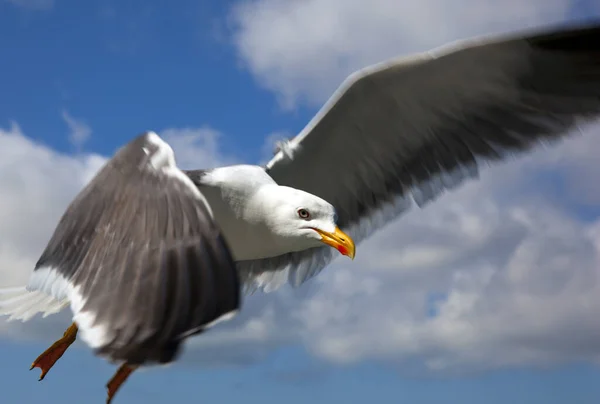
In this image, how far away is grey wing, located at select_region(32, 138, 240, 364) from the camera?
2.44m

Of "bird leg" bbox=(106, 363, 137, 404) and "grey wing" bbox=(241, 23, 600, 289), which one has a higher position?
"grey wing" bbox=(241, 23, 600, 289)

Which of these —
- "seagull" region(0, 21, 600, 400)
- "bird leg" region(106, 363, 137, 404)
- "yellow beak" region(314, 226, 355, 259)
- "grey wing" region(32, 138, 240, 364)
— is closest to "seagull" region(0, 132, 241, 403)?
"grey wing" region(32, 138, 240, 364)

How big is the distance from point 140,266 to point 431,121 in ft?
10.5

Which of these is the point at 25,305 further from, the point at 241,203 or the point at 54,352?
the point at 241,203

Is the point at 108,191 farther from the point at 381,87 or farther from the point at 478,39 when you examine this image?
the point at 478,39

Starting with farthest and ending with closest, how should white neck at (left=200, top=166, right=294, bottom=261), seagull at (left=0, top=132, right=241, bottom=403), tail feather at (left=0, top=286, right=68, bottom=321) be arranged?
tail feather at (left=0, top=286, right=68, bottom=321) → white neck at (left=200, top=166, right=294, bottom=261) → seagull at (left=0, top=132, right=241, bottom=403)

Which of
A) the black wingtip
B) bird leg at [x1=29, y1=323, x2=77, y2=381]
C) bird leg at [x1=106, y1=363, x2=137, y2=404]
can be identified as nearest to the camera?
bird leg at [x1=106, y1=363, x2=137, y2=404]

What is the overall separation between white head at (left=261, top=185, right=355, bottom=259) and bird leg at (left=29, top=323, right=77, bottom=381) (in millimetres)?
1814

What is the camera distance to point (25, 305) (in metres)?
5.83

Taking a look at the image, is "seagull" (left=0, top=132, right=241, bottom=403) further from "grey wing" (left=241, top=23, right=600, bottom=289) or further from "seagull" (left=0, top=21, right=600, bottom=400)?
"grey wing" (left=241, top=23, right=600, bottom=289)

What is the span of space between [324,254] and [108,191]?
9.41 ft

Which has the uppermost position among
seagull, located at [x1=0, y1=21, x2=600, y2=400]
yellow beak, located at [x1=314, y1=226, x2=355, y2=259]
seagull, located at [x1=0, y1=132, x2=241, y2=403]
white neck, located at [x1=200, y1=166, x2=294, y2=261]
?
seagull, located at [x1=0, y1=21, x2=600, y2=400]

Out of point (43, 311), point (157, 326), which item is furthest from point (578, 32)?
point (43, 311)

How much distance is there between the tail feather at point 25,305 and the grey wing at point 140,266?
243cm
